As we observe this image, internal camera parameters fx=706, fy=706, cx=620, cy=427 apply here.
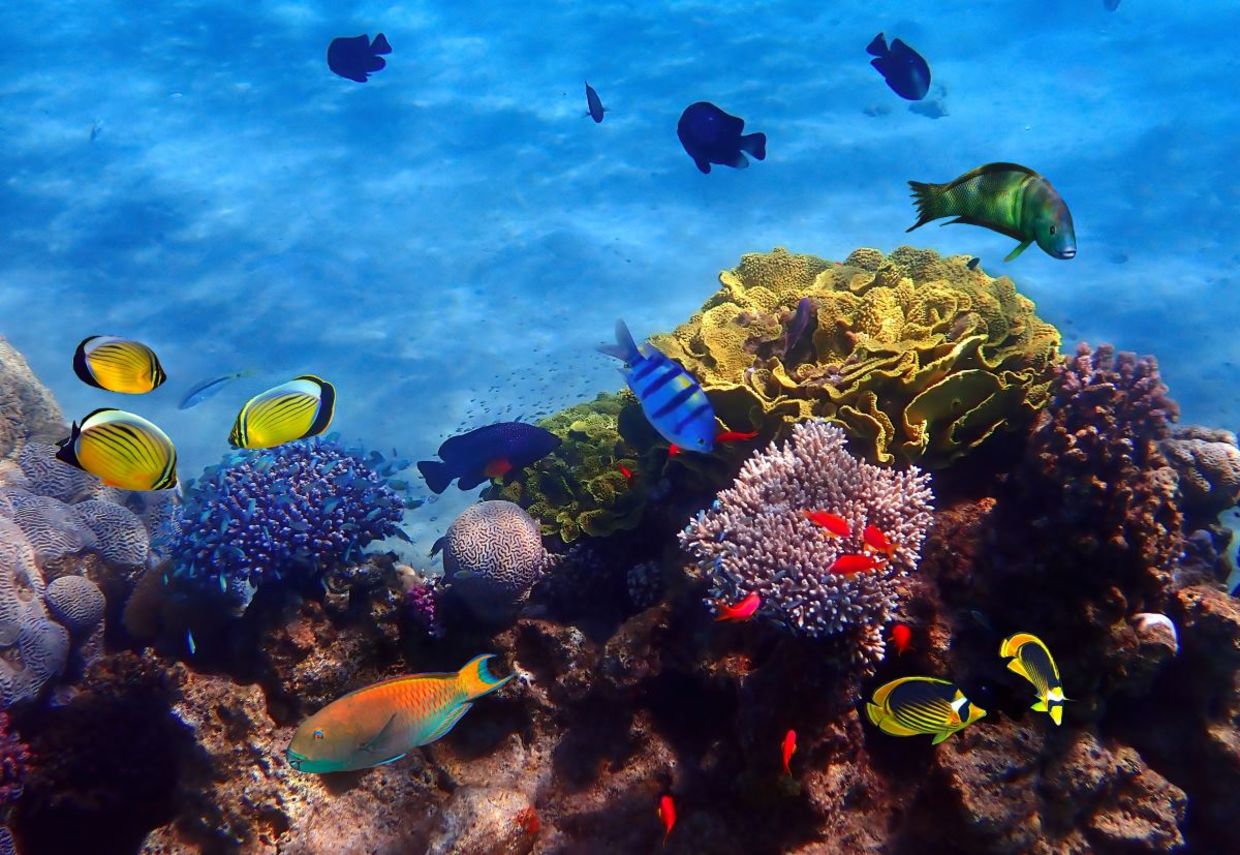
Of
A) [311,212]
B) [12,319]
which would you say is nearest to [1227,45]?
[311,212]

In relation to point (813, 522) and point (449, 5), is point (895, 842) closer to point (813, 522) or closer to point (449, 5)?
point (813, 522)

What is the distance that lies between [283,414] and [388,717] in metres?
1.24

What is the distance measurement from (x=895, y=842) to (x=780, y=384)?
234 cm

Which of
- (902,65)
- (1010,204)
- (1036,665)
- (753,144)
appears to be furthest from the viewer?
(902,65)

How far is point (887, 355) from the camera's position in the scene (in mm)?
3934

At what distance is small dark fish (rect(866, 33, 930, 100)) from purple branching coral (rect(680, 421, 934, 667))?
4.54m

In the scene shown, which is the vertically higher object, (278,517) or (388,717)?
(388,717)

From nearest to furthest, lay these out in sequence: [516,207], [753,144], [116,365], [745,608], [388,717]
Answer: [388,717], [116,365], [745,608], [753,144], [516,207]

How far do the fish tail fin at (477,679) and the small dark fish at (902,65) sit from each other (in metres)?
6.23

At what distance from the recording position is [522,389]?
12867mm

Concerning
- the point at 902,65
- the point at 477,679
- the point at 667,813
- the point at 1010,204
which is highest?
the point at 902,65

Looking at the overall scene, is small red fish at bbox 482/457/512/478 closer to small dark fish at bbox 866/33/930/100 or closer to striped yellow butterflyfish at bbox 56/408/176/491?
striped yellow butterflyfish at bbox 56/408/176/491

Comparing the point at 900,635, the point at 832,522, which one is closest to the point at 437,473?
the point at 832,522

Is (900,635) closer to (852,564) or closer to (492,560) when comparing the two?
(852,564)
